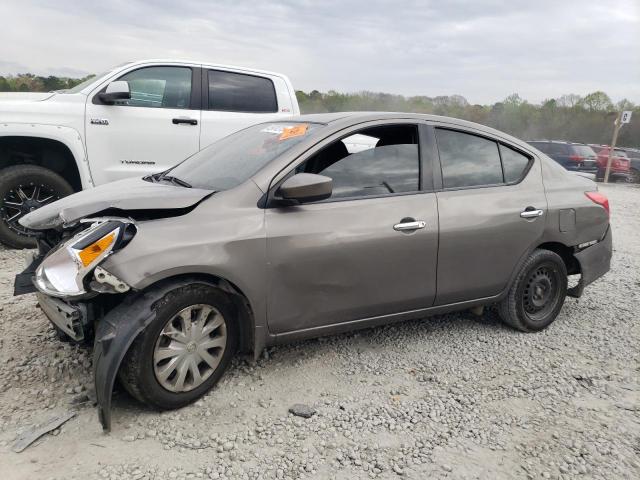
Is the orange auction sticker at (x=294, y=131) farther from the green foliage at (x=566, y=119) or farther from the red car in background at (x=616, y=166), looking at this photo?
the green foliage at (x=566, y=119)

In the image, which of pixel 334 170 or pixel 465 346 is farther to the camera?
pixel 465 346

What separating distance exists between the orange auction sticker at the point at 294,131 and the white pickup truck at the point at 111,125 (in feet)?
8.82

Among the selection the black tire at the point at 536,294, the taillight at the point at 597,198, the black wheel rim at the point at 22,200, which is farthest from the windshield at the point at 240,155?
the taillight at the point at 597,198

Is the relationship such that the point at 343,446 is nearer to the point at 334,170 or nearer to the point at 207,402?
the point at 207,402

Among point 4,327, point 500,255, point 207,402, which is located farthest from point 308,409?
point 4,327

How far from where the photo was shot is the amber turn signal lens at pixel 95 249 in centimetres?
245

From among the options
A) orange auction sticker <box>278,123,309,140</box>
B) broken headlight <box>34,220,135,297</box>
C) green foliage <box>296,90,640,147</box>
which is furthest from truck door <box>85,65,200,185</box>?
green foliage <box>296,90,640,147</box>

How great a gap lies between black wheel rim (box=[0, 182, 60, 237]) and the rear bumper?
490 cm

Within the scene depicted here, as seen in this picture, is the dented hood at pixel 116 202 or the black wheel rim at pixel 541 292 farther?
the black wheel rim at pixel 541 292

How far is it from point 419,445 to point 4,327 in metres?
2.89

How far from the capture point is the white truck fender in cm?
496

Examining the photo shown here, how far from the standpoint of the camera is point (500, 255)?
363cm

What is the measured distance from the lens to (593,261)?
415 cm

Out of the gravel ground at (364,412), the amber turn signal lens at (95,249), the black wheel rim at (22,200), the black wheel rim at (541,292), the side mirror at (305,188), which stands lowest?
the gravel ground at (364,412)
